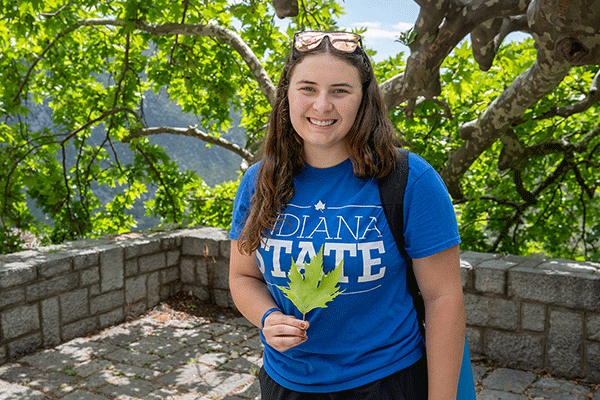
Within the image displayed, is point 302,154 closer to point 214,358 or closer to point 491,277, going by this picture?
point 491,277

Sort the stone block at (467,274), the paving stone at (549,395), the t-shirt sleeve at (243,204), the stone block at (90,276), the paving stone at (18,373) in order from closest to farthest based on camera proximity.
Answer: the t-shirt sleeve at (243,204) < the paving stone at (549,395) < the paving stone at (18,373) < the stone block at (467,274) < the stone block at (90,276)

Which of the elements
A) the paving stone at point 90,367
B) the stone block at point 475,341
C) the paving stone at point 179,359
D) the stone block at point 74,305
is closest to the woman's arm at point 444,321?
the stone block at point 475,341

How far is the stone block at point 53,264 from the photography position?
428cm

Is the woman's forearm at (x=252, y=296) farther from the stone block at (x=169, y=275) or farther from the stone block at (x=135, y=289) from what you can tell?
the stone block at (x=169, y=275)

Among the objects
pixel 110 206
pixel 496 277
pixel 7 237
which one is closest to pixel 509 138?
pixel 496 277

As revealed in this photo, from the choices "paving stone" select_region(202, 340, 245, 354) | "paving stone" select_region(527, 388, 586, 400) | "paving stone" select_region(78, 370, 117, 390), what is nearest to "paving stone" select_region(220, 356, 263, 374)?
"paving stone" select_region(202, 340, 245, 354)

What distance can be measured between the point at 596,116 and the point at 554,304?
4710 millimetres

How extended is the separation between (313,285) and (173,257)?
462 cm

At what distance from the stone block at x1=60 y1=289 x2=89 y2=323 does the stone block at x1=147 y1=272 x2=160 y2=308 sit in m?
0.76

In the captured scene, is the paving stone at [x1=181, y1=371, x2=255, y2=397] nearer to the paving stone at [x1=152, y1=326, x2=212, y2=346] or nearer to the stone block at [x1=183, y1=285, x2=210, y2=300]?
the paving stone at [x1=152, y1=326, x2=212, y2=346]

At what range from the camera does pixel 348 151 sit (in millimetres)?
1480

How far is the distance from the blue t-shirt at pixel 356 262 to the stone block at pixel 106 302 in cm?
376

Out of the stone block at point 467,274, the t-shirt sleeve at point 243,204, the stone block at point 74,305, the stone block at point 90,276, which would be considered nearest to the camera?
the t-shirt sleeve at point 243,204

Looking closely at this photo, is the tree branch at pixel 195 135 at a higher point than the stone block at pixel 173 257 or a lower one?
higher
